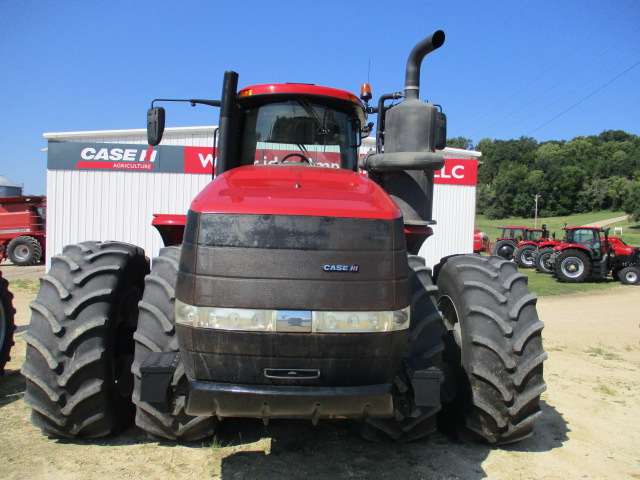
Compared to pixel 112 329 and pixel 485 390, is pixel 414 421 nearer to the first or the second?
pixel 485 390

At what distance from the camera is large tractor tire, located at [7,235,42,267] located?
775 inches

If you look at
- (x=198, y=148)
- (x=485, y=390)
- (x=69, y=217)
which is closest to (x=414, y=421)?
(x=485, y=390)

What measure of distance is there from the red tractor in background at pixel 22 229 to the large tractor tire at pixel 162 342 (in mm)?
18894

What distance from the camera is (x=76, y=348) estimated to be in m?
3.28

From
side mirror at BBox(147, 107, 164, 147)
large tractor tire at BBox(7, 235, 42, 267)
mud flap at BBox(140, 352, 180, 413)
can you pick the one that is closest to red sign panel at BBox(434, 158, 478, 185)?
side mirror at BBox(147, 107, 164, 147)

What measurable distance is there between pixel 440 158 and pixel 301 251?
1.90 metres

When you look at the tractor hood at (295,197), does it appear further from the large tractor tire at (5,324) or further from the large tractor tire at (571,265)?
the large tractor tire at (571,265)

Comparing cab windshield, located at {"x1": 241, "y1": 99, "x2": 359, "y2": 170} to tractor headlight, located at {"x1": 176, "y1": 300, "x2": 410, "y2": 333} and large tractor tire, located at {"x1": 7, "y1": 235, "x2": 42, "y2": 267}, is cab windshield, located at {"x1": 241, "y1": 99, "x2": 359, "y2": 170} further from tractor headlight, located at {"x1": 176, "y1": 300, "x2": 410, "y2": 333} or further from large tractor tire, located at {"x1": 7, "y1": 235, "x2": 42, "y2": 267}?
large tractor tire, located at {"x1": 7, "y1": 235, "x2": 42, "y2": 267}

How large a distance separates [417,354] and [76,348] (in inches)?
80.5

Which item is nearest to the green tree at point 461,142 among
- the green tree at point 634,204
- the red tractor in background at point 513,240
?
the green tree at point 634,204

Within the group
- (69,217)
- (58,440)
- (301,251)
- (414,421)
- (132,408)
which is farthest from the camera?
(69,217)

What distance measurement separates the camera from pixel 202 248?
2611 millimetres

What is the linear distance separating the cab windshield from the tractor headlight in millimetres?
1945

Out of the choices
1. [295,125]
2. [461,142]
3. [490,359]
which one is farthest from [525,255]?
[461,142]
